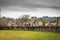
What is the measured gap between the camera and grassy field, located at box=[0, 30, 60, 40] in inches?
106

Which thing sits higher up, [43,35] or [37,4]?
[37,4]

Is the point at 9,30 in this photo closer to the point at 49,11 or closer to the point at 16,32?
the point at 16,32

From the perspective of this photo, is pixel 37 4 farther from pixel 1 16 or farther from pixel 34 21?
pixel 1 16

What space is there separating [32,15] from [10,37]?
25.4 inches

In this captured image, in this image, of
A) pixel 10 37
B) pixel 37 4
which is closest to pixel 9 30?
pixel 10 37

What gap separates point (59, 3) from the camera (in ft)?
9.02

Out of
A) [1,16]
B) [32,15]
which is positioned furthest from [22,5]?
[1,16]

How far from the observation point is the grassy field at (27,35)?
2699 mm

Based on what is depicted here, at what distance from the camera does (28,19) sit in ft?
9.01

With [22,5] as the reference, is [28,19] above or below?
below

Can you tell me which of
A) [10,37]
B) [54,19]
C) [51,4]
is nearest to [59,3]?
[51,4]

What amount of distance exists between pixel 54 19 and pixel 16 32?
2.75 ft

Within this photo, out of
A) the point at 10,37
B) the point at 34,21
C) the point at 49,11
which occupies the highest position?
the point at 49,11

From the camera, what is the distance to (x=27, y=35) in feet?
8.91
